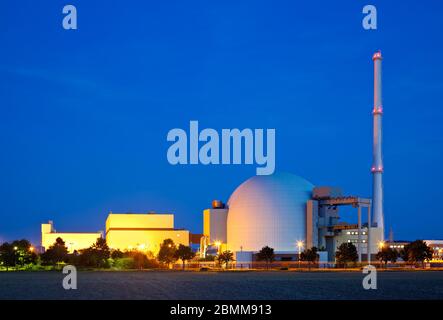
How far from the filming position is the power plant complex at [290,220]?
143m

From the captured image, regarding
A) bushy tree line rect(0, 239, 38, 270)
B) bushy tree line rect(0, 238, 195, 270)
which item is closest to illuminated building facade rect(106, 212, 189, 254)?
bushy tree line rect(0, 238, 195, 270)

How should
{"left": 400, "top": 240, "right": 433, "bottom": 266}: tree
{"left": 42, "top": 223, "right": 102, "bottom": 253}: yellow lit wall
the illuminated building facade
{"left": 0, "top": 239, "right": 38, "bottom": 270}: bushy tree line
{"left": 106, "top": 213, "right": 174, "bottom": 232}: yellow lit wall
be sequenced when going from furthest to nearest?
{"left": 42, "top": 223, "right": 102, "bottom": 253}: yellow lit wall, {"left": 106, "top": 213, "right": 174, "bottom": 232}: yellow lit wall, the illuminated building facade, {"left": 400, "top": 240, "right": 433, "bottom": 266}: tree, {"left": 0, "top": 239, "right": 38, "bottom": 270}: bushy tree line

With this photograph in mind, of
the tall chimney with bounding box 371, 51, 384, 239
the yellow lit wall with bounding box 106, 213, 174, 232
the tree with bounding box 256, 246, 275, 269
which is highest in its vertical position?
the tall chimney with bounding box 371, 51, 384, 239

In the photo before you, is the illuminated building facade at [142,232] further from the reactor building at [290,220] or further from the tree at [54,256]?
the tree at [54,256]

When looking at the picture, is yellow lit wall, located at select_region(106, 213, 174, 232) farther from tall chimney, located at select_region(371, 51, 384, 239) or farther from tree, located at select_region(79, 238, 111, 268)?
tree, located at select_region(79, 238, 111, 268)

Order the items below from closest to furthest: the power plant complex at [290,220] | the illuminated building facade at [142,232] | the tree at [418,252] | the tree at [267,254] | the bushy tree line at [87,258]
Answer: the bushy tree line at [87,258] → the tree at [418,252] → the tree at [267,254] → the power plant complex at [290,220] → the illuminated building facade at [142,232]

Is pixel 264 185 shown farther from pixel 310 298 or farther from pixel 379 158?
pixel 310 298

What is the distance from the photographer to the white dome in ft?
481

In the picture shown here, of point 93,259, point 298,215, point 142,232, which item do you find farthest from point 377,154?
point 93,259

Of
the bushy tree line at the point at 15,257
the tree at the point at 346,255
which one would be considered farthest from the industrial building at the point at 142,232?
the tree at the point at 346,255

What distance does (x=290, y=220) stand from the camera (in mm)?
146875

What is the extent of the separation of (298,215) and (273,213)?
538 cm

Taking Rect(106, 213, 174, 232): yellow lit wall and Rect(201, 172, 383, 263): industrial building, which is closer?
Rect(201, 172, 383, 263): industrial building
